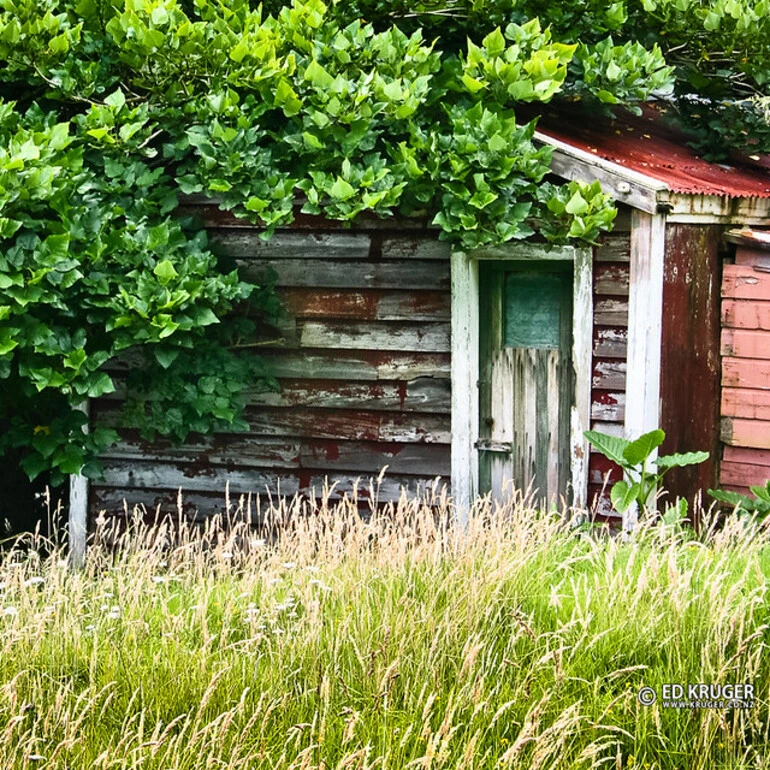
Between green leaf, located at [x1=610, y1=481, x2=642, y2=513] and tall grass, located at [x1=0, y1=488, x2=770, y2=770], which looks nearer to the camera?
tall grass, located at [x1=0, y1=488, x2=770, y2=770]

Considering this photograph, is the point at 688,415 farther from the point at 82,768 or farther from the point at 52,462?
the point at 82,768

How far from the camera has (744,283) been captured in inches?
334

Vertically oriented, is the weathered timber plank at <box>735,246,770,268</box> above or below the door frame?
above

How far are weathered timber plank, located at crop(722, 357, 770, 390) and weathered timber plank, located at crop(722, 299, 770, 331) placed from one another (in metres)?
0.24

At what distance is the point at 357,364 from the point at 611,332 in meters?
1.93

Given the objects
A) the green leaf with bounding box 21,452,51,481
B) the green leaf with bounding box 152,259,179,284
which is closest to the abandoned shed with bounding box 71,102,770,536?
the green leaf with bounding box 21,452,51,481

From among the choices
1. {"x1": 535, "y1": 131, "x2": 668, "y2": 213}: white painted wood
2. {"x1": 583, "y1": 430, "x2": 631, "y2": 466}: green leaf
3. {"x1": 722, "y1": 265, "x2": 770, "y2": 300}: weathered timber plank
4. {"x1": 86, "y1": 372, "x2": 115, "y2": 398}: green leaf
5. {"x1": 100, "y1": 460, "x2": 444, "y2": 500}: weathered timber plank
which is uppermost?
{"x1": 535, "y1": 131, "x2": 668, "y2": 213}: white painted wood

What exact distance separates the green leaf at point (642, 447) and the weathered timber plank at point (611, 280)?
0.99m

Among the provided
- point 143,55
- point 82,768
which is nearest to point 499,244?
point 143,55

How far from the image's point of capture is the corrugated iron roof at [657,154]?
334 inches

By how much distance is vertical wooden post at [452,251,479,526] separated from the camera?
869 centimetres

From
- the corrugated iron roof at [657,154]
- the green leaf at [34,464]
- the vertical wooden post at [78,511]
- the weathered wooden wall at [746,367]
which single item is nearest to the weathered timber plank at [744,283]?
the weathered wooden wall at [746,367]

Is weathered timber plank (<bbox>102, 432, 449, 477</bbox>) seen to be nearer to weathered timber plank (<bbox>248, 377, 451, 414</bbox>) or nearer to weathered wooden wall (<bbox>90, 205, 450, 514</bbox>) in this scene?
weathered wooden wall (<bbox>90, 205, 450, 514</bbox>)

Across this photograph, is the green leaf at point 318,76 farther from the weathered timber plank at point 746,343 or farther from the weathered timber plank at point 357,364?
the weathered timber plank at point 746,343
